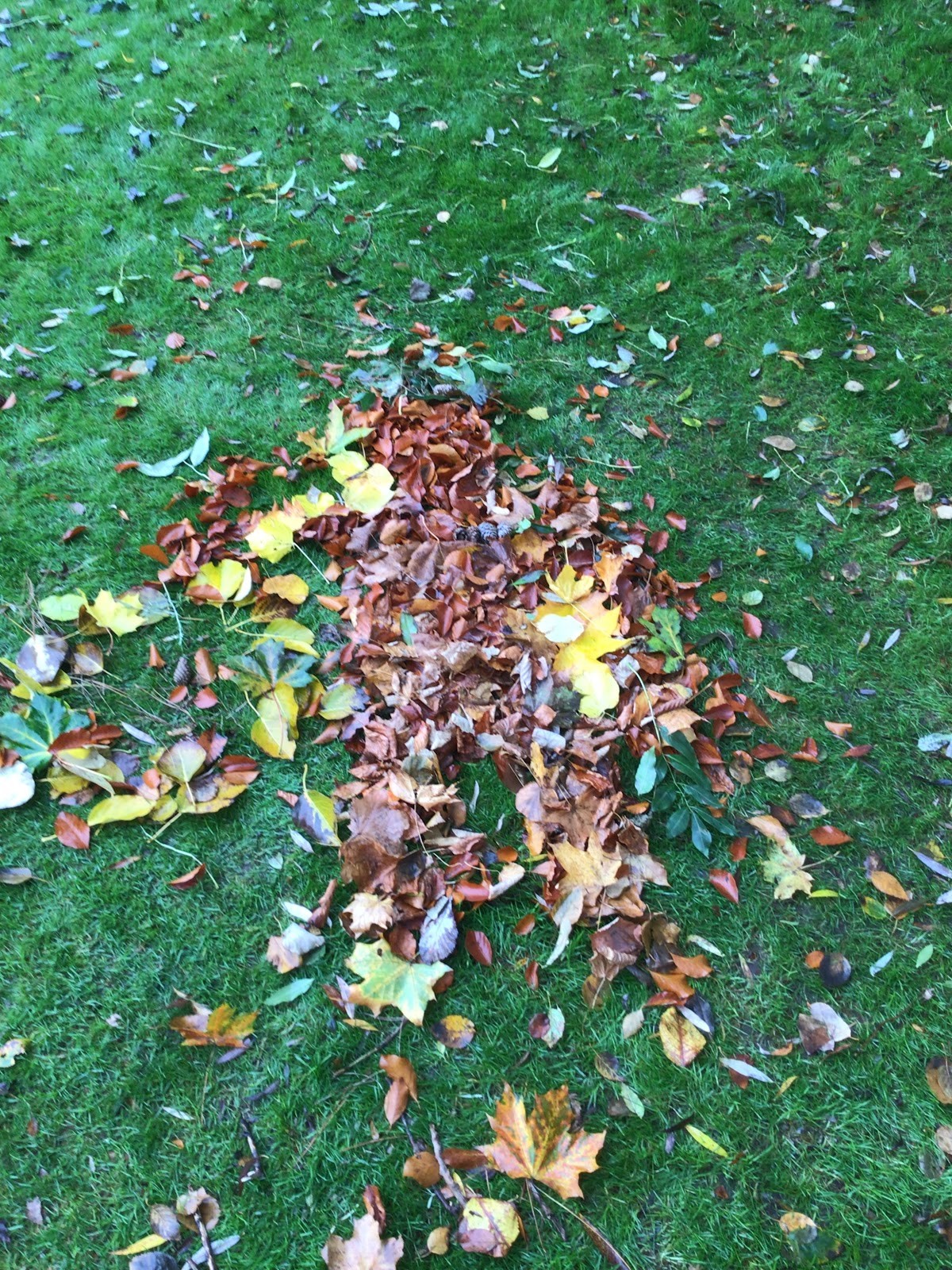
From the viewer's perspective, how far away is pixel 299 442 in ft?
9.66

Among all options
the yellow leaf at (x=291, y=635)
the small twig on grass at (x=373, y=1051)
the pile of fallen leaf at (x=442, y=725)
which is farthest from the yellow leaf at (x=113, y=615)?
the small twig on grass at (x=373, y=1051)

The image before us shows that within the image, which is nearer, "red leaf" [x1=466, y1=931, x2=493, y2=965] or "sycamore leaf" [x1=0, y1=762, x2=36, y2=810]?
"red leaf" [x1=466, y1=931, x2=493, y2=965]

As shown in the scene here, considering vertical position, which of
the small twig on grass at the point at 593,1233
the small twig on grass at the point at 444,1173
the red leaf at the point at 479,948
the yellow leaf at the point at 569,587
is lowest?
the small twig on grass at the point at 593,1233

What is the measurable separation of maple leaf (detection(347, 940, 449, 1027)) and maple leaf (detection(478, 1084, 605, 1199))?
0.92 feet

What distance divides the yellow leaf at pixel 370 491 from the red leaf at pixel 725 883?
155cm

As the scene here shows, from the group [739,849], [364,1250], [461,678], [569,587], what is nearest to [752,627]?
[569,587]

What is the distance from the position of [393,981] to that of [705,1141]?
773mm

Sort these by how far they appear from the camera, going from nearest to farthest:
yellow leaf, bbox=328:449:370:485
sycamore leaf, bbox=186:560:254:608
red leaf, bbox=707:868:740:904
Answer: red leaf, bbox=707:868:740:904 < sycamore leaf, bbox=186:560:254:608 < yellow leaf, bbox=328:449:370:485

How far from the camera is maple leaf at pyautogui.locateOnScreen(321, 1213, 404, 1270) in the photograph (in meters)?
1.54

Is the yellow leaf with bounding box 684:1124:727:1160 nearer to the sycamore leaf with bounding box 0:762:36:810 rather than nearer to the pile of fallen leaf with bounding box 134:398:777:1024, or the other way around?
the pile of fallen leaf with bounding box 134:398:777:1024

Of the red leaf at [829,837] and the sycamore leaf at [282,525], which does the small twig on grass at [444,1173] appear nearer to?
the red leaf at [829,837]

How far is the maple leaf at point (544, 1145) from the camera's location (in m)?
1.64

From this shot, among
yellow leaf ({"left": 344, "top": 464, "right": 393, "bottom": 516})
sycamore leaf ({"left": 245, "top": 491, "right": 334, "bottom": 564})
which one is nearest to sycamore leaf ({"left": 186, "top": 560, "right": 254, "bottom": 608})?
sycamore leaf ({"left": 245, "top": 491, "right": 334, "bottom": 564})

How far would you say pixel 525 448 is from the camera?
2967 mm
